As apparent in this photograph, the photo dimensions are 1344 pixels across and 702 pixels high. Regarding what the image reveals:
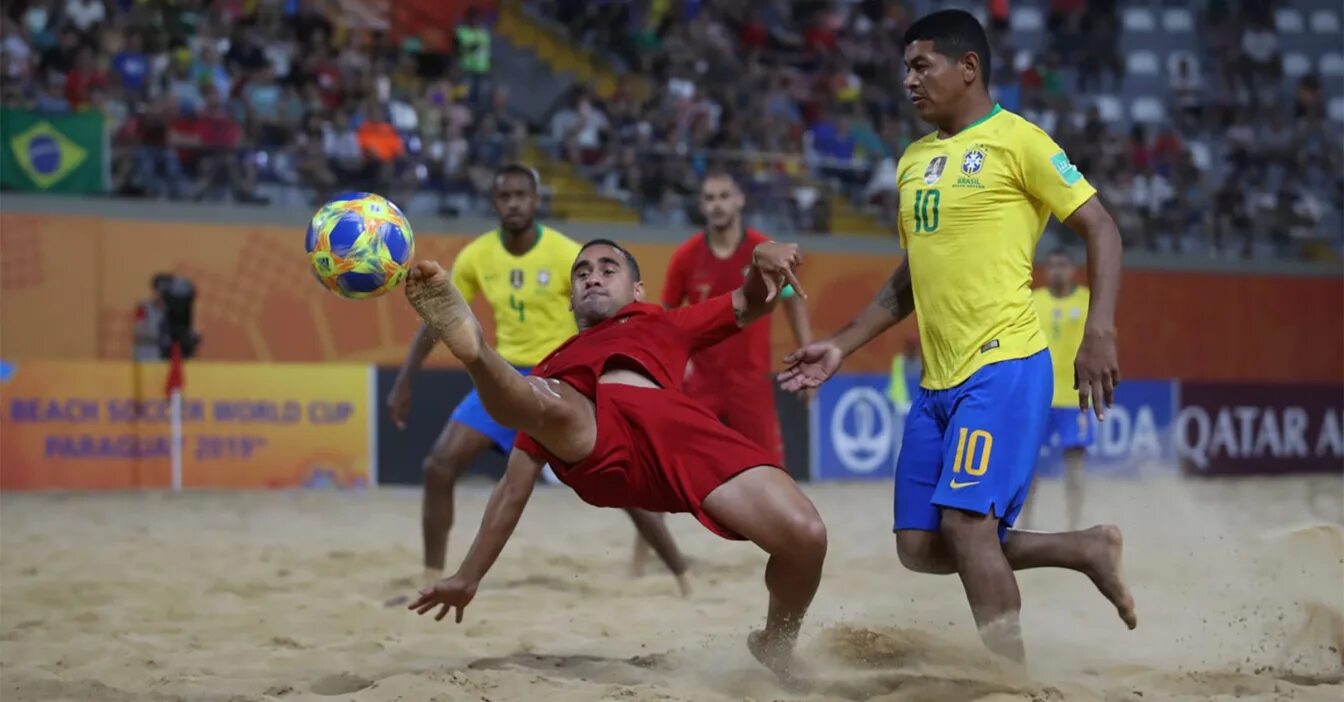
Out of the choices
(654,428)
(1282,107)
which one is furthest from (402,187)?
(1282,107)

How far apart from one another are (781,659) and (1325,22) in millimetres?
23652

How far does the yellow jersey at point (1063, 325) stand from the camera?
10.5 metres

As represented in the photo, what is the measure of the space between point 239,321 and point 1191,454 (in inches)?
466

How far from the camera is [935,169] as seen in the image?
496 centimetres

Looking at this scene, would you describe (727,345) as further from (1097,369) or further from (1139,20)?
(1139,20)

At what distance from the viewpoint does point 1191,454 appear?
718 inches

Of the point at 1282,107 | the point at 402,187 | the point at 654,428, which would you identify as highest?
the point at 1282,107

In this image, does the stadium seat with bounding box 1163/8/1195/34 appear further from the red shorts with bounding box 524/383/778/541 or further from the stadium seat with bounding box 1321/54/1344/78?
the red shorts with bounding box 524/383/778/541

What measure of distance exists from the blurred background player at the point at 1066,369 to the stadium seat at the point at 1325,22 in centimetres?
1636

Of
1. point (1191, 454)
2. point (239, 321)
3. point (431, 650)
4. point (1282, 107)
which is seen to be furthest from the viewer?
point (1282, 107)

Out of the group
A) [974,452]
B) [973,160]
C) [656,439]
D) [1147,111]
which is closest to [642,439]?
[656,439]

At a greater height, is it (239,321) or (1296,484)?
(239,321)

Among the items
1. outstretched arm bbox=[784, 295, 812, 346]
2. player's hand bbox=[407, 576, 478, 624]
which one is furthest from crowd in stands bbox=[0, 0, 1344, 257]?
player's hand bbox=[407, 576, 478, 624]

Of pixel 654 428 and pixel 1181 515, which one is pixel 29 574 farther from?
pixel 1181 515
